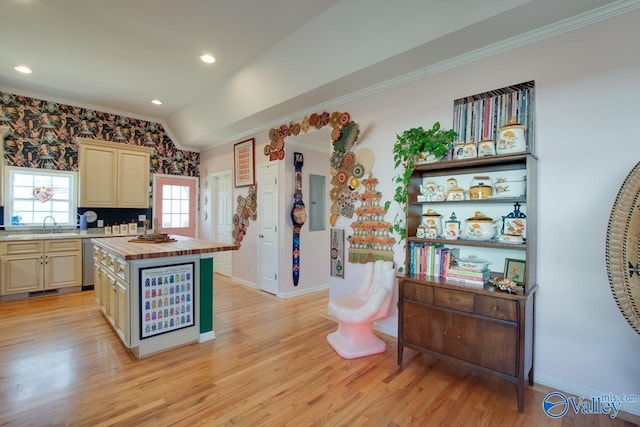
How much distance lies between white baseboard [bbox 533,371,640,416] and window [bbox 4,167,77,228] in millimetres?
6606

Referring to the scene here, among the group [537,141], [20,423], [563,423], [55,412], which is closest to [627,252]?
[537,141]

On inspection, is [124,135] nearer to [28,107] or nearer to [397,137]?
[28,107]

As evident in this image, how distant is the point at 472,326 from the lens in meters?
2.08

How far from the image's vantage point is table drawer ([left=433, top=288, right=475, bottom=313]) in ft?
6.86

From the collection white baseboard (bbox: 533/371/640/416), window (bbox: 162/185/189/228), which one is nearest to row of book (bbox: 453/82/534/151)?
white baseboard (bbox: 533/371/640/416)

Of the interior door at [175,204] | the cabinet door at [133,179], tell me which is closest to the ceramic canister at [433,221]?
the cabinet door at [133,179]

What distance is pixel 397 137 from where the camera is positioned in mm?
2863

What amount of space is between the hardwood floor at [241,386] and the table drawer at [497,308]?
1.91ft

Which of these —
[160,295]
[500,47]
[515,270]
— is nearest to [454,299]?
[515,270]

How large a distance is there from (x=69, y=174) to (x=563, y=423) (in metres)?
6.82

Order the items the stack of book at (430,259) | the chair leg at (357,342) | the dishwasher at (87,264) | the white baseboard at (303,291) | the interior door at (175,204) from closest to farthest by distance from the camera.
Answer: the stack of book at (430,259) → the chair leg at (357,342) → the white baseboard at (303,291) → the dishwasher at (87,264) → the interior door at (175,204)

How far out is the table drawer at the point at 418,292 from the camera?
90.0 inches

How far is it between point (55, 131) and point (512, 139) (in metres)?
6.36

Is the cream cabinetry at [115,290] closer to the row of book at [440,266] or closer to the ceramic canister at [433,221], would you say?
the row of book at [440,266]
